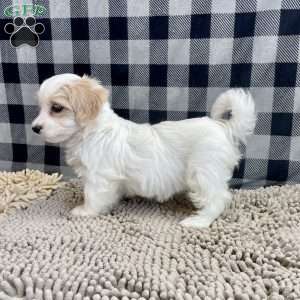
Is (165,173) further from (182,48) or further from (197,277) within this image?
(182,48)

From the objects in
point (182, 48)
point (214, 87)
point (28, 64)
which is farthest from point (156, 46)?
point (28, 64)

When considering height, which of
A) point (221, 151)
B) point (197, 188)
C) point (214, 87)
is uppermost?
point (214, 87)

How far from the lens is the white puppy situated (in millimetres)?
1313

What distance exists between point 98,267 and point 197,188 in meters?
0.49

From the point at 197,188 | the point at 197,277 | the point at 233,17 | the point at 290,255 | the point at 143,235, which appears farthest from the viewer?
the point at 233,17

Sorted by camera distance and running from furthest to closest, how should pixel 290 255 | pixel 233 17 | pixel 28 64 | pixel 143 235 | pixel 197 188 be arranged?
pixel 28 64, pixel 233 17, pixel 197 188, pixel 143 235, pixel 290 255

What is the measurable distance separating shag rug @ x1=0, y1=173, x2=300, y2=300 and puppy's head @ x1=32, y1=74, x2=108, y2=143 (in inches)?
12.9

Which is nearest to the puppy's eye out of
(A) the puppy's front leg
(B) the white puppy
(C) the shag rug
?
(B) the white puppy

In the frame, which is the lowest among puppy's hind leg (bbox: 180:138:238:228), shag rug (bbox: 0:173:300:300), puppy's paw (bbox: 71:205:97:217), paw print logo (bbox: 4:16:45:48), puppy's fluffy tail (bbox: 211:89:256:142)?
puppy's paw (bbox: 71:205:97:217)

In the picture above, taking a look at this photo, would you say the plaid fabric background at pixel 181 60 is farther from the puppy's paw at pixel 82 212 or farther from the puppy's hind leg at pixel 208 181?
the puppy's paw at pixel 82 212

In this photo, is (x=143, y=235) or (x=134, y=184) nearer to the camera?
(x=143, y=235)

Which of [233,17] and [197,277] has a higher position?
[233,17]

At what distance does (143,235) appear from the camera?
125 centimetres

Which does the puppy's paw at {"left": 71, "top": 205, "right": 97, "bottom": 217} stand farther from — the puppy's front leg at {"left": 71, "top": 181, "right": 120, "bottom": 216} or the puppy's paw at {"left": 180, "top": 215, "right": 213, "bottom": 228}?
the puppy's paw at {"left": 180, "top": 215, "right": 213, "bottom": 228}
